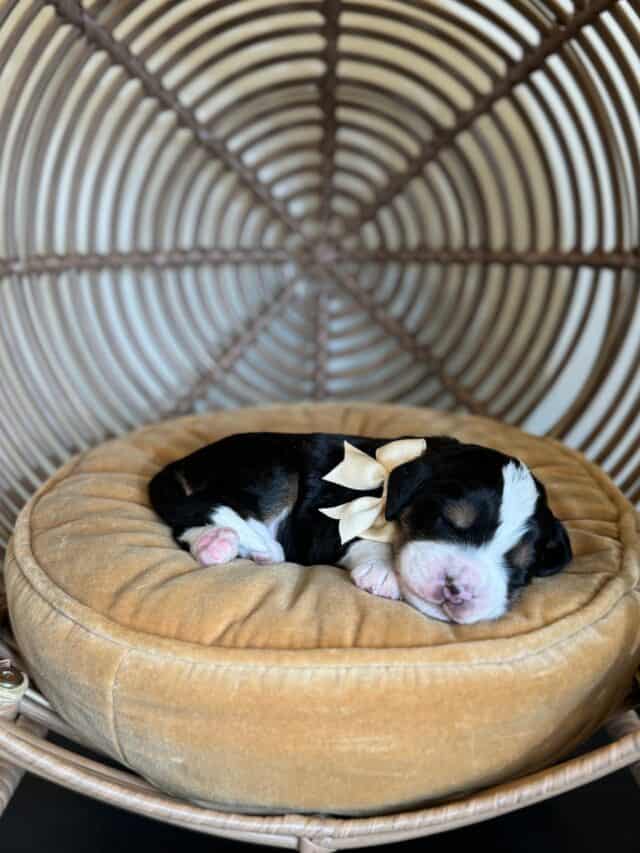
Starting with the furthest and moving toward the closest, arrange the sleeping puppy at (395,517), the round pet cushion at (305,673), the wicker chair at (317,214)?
the wicker chair at (317,214) → the sleeping puppy at (395,517) → the round pet cushion at (305,673)

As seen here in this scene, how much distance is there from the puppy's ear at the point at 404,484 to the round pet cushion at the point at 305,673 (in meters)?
0.13

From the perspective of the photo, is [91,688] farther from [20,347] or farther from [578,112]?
[578,112]

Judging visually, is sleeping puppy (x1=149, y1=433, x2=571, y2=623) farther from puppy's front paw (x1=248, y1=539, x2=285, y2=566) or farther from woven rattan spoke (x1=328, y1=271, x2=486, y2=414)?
woven rattan spoke (x1=328, y1=271, x2=486, y2=414)

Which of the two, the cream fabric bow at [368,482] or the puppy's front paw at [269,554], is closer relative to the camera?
the cream fabric bow at [368,482]

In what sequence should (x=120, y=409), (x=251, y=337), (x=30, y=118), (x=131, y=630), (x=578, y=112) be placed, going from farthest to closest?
(x=251, y=337), (x=120, y=409), (x=578, y=112), (x=30, y=118), (x=131, y=630)

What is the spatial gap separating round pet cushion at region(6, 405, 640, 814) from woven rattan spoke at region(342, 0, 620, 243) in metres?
1.07

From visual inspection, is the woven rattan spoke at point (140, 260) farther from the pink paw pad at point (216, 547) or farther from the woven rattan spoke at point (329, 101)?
the pink paw pad at point (216, 547)

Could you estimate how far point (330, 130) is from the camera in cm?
242

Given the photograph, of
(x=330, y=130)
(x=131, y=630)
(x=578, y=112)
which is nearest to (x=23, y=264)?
(x=330, y=130)

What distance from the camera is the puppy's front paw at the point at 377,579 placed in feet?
4.43

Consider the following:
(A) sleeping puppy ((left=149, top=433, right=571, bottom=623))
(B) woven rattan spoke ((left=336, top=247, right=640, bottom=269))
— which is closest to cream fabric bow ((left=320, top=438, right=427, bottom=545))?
(A) sleeping puppy ((left=149, top=433, right=571, bottom=623))

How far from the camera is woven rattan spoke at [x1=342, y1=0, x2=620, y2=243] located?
5.98 ft

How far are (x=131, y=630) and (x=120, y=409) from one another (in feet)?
3.76

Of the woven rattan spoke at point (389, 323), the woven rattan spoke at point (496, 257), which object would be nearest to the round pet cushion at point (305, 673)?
the woven rattan spoke at point (496, 257)
